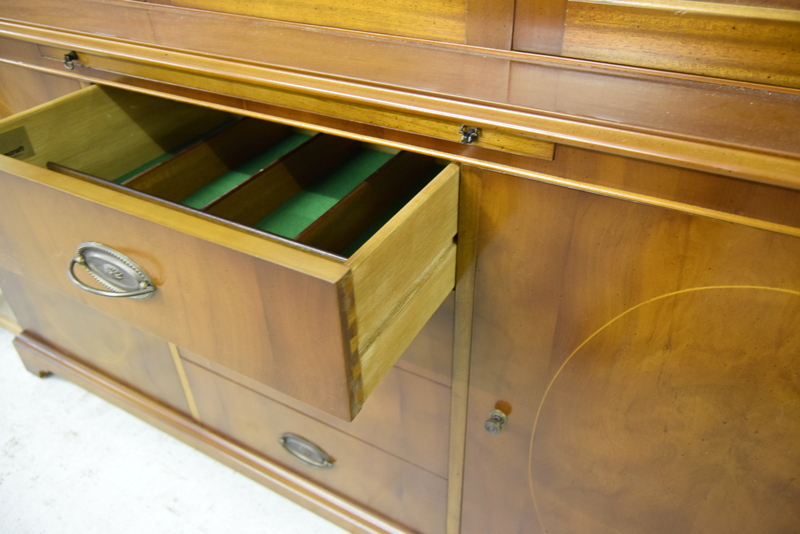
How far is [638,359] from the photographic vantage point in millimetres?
561

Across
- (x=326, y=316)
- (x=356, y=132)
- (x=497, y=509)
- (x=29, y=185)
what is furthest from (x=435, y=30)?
(x=497, y=509)

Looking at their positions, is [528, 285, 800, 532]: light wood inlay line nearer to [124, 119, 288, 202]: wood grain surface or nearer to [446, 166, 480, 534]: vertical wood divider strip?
[446, 166, 480, 534]: vertical wood divider strip

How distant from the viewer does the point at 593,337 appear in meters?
0.57

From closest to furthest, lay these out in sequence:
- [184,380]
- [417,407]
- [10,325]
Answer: [417,407], [184,380], [10,325]

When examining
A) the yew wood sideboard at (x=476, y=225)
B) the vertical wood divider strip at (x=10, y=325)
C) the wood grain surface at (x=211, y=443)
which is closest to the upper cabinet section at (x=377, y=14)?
the yew wood sideboard at (x=476, y=225)

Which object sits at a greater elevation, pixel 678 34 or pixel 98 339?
pixel 678 34

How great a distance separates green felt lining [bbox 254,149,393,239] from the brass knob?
293 millimetres

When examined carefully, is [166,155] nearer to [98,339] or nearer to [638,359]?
[98,339]

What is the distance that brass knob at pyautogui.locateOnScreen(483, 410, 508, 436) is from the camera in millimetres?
688

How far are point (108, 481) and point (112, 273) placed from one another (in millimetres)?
678

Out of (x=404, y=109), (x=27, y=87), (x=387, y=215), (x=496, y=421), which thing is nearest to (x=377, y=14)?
(x=404, y=109)

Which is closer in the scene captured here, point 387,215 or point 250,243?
point 250,243

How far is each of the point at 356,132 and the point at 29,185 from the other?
0.29 metres

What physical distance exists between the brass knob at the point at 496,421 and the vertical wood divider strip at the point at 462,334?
4 cm
